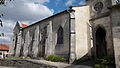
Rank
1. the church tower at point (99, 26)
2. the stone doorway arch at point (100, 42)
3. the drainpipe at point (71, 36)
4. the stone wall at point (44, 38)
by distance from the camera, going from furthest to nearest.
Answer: the stone wall at point (44, 38)
the stone doorway arch at point (100, 42)
the church tower at point (99, 26)
the drainpipe at point (71, 36)

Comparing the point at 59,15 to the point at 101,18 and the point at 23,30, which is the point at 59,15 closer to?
the point at 101,18

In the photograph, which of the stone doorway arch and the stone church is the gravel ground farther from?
the stone doorway arch

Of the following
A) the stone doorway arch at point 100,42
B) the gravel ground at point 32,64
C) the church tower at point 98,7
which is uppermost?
the church tower at point 98,7

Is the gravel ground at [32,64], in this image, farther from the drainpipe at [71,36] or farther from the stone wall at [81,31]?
the stone wall at [81,31]

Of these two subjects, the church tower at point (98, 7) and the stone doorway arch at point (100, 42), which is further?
the stone doorway arch at point (100, 42)

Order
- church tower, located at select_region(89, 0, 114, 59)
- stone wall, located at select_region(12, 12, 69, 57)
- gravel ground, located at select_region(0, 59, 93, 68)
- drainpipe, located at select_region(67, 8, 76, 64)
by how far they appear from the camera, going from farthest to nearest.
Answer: stone wall, located at select_region(12, 12, 69, 57) → church tower, located at select_region(89, 0, 114, 59) → drainpipe, located at select_region(67, 8, 76, 64) → gravel ground, located at select_region(0, 59, 93, 68)

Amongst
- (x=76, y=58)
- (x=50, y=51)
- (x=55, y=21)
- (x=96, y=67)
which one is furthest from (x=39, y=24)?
(x=96, y=67)

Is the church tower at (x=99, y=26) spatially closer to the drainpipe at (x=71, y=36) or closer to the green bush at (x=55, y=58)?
the drainpipe at (x=71, y=36)

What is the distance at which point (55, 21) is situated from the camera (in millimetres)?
21422

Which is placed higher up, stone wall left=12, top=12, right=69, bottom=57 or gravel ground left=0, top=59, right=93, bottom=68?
stone wall left=12, top=12, right=69, bottom=57

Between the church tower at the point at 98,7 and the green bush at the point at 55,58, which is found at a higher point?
the church tower at the point at 98,7

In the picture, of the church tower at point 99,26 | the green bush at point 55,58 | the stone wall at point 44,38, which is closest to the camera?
the church tower at point 99,26

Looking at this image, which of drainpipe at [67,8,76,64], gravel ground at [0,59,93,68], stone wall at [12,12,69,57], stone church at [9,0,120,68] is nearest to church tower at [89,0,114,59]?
stone church at [9,0,120,68]

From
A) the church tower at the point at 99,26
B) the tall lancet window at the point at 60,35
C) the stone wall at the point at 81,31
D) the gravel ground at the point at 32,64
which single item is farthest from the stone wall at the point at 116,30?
the tall lancet window at the point at 60,35
